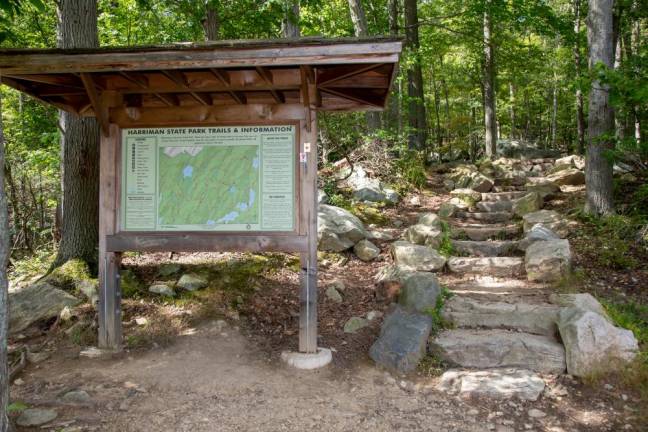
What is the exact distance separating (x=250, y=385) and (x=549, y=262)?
15.7 feet

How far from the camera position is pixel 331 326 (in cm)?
582

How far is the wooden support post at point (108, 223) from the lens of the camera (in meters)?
5.05

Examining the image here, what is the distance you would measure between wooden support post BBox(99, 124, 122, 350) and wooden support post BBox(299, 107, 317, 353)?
6.90ft

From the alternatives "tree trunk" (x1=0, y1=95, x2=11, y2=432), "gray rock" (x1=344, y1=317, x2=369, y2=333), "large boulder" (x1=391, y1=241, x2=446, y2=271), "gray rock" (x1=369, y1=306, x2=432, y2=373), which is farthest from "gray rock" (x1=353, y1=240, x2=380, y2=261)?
"tree trunk" (x1=0, y1=95, x2=11, y2=432)

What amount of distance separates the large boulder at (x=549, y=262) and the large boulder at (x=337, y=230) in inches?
116

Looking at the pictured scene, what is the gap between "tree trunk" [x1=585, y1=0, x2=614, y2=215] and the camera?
8.95m

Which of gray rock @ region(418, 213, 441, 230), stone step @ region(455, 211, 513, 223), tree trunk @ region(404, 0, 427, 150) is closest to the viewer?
gray rock @ region(418, 213, 441, 230)

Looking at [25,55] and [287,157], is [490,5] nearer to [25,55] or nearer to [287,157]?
[287,157]

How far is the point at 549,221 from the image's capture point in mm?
8820

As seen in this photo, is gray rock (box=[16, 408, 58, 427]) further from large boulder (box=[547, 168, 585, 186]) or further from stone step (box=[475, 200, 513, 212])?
large boulder (box=[547, 168, 585, 186])

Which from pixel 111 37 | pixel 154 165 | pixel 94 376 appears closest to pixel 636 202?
pixel 154 165

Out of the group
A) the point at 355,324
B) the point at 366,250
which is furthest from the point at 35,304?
the point at 366,250

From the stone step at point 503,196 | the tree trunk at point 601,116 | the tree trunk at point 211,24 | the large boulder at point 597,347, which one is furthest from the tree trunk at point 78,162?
the stone step at point 503,196

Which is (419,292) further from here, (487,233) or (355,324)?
(487,233)
